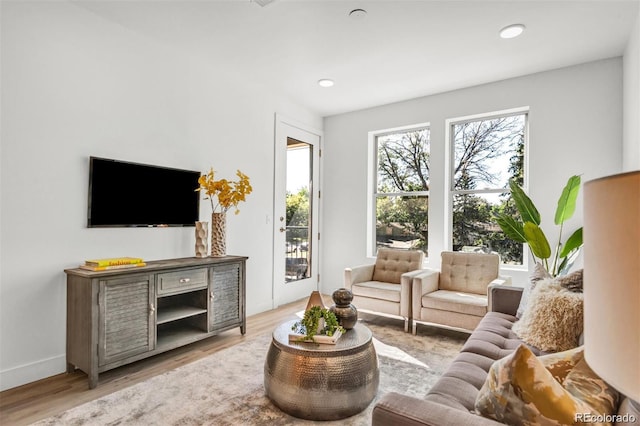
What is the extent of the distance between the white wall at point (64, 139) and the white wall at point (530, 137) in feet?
7.20

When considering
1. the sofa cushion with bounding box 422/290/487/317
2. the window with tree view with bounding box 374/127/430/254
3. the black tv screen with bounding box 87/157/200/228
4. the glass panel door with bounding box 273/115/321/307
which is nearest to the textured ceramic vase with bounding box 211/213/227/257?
the black tv screen with bounding box 87/157/200/228

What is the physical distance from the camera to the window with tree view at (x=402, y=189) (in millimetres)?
4676

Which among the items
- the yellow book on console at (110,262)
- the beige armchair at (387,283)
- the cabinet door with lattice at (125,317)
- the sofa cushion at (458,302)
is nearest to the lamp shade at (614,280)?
the cabinet door with lattice at (125,317)

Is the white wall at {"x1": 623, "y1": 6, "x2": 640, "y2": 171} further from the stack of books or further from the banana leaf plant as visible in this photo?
the stack of books

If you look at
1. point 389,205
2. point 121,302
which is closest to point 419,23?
point 389,205

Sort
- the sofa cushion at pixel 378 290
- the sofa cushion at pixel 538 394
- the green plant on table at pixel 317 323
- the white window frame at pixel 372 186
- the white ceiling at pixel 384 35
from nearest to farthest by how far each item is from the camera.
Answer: the sofa cushion at pixel 538 394 → the green plant on table at pixel 317 323 → the white ceiling at pixel 384 35 → the sofa cushion at pixel 378 290 → the white window frame at pixel 372 186

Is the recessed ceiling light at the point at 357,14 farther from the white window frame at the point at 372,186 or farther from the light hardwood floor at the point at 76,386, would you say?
the light hardwood floor at the point at 76,386

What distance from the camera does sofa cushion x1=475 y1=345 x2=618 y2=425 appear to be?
2.97ft

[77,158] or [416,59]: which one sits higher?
[416,59]

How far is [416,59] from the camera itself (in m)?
3.48

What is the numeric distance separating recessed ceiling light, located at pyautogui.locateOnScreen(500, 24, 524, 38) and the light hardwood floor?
3540 millimetres

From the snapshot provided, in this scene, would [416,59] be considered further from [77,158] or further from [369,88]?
[77,158]

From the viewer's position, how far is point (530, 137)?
383cm

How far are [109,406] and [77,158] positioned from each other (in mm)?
1767
